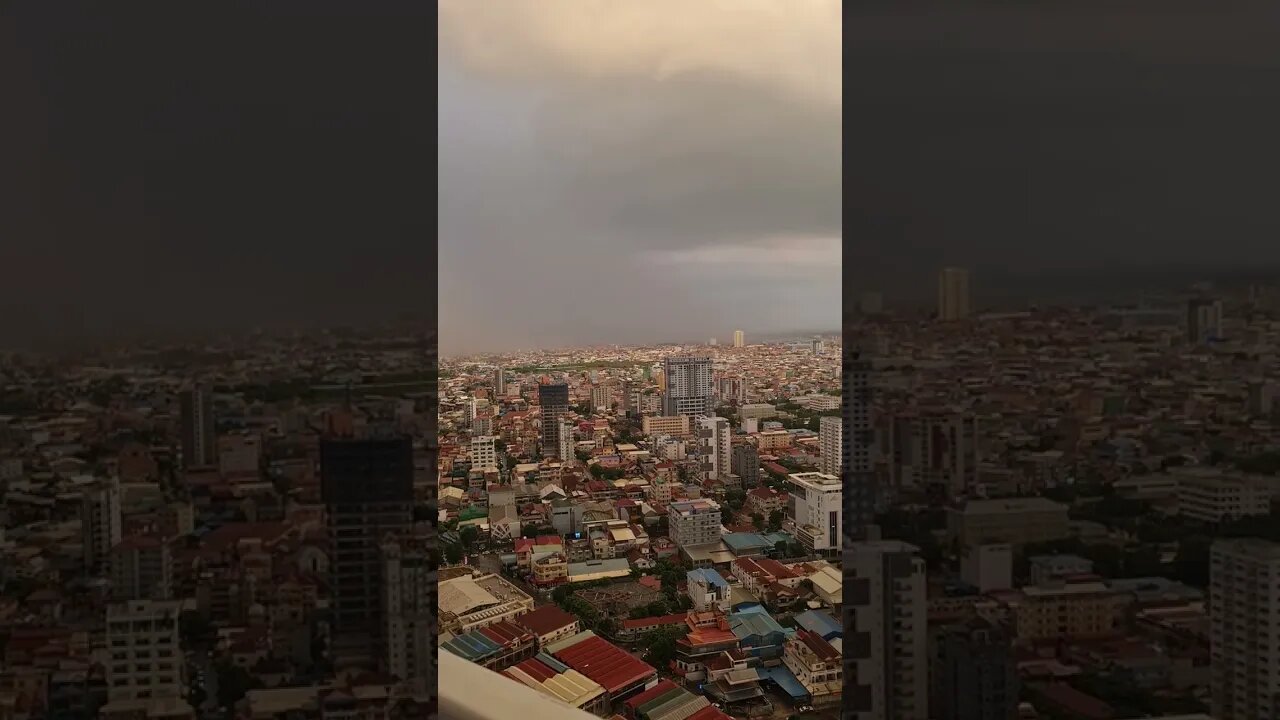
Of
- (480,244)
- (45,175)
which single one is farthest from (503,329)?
(45,175)

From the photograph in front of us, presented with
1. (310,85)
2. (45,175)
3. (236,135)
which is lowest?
(45,175)

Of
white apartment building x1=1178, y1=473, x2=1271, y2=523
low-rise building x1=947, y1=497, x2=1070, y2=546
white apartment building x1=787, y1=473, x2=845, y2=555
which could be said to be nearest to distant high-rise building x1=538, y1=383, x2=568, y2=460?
white apartment building x1=787, y1=473, x2=845, y2=555

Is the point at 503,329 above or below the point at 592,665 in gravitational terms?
above

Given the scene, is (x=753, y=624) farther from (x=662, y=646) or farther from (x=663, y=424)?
(x=663, y=424)

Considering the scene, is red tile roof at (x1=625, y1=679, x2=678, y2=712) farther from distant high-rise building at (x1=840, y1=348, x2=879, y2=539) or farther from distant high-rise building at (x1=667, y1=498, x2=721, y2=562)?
distant high-rise building at (x1=840, y1=348, x2=879, y2=539)

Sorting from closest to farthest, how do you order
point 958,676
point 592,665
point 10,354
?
1. point 10,354
2. point 958,676
3. point 592,665

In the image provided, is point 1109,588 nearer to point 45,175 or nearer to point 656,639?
point 656,639

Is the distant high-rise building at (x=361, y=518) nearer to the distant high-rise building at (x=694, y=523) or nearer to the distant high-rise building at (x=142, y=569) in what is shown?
the distant high-rise building at (x=142, y=569)

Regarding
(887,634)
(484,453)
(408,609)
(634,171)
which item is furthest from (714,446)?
(408,609)
